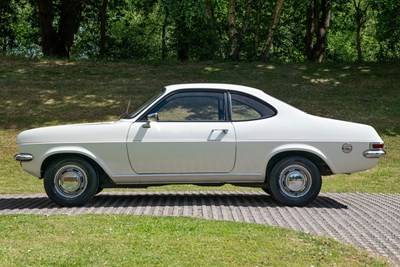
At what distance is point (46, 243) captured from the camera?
6.44m

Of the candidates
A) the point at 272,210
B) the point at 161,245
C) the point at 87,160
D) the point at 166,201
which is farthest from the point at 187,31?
the point at 161,245

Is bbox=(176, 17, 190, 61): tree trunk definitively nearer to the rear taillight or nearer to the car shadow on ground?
the car shadow on ground

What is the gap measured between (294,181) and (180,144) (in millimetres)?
1709

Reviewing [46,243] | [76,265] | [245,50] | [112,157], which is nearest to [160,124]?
[112,157]

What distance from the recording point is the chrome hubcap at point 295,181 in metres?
9.02

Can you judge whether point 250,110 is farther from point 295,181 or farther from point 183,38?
point 183,38

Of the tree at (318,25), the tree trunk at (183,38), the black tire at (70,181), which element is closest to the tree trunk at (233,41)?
the tree trunk at (183,38)

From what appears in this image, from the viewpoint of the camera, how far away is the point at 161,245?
20.9 feet

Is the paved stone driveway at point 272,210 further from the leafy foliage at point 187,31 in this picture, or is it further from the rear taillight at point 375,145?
the leafy foliage at point 187,31

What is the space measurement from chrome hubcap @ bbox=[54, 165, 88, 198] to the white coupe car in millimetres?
14

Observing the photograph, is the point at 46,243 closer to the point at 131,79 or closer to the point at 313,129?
the point at 313,129

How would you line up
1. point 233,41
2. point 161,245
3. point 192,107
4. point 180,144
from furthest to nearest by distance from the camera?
point 233,41 < point 192,107 < point 180,144 < point 161,245

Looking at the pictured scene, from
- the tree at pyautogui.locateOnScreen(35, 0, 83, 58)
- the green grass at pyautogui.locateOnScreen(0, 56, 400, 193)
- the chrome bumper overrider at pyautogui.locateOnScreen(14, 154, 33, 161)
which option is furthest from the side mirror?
the tree at pyautogui.locateOnScreen(35, 0, 83, 58)

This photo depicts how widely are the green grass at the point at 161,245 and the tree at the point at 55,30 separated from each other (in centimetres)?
2114
